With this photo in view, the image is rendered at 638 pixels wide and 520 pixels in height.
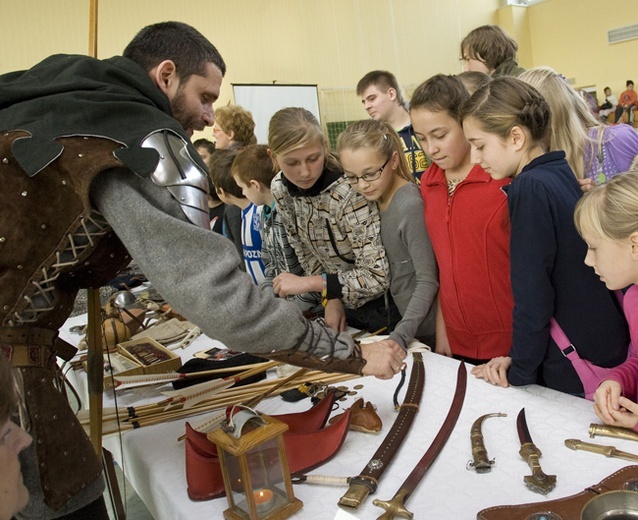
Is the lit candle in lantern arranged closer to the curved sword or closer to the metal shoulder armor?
the curved sword

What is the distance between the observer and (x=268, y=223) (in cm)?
266

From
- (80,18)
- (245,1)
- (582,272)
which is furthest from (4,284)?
(245,1)

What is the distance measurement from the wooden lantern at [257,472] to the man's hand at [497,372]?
0.69 meters

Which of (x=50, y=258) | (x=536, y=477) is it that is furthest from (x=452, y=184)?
(x=50, y=258)

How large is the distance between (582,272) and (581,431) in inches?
18.7

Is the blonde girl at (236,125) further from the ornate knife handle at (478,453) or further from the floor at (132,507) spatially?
the ornate knife handle at (478,453)


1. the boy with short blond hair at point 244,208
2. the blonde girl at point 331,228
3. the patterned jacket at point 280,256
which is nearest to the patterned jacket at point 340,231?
the blonde girl at point 331,228

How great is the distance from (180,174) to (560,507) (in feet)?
3.02

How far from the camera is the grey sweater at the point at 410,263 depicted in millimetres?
2062

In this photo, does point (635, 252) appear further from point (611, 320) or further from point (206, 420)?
point (206, 420)

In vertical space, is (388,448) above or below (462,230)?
below

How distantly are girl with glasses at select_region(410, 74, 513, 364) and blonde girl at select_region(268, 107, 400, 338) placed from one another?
0.24 metres

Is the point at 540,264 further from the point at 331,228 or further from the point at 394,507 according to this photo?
the point at 331,228

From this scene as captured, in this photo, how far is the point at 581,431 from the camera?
A: 1323 mm
